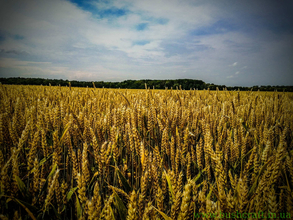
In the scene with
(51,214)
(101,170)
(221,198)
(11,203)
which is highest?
(221,198)

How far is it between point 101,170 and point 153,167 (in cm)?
37

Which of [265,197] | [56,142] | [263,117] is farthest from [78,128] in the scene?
[263,117]

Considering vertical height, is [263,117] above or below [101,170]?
above

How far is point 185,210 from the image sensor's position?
0.51 metres

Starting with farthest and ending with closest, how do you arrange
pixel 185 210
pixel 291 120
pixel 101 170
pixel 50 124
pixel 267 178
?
1. pixel 291 120
2. pixel 50 124
3. pixel 101 170
4. pixel 267 178
5. pixel 185 210

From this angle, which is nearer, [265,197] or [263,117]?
[265,197]

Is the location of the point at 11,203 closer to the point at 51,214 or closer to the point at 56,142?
the point at 51,214

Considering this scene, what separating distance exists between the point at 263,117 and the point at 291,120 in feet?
1.11

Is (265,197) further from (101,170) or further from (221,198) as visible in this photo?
(101,170)

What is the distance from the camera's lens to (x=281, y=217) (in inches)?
20.7

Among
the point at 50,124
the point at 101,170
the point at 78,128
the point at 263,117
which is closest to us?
the point at 101,170

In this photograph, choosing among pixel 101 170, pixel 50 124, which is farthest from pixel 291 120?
pixel 50 124

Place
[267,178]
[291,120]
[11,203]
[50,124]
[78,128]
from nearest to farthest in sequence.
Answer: [267,178], [11,203], [78,128], [50,124], [291,120]

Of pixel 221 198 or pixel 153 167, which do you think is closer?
pixel 221 198
